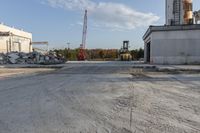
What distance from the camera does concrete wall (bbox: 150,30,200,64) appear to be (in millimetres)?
37281

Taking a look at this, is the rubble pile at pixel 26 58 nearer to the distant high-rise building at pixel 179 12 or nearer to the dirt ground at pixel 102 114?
the distant high-rise building at pixel 179 12

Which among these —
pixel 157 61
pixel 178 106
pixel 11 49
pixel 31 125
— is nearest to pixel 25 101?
pixel 31 125

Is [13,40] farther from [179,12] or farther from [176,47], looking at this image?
[176,47]

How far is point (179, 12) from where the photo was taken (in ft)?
163

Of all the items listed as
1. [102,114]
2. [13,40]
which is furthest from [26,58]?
[102,114]

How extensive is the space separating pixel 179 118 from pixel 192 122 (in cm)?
42

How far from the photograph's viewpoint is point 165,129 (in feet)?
18.1

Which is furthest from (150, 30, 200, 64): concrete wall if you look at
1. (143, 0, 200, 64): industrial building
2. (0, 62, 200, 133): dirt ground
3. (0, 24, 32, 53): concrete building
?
(0, 24, 32, 53): concrete building

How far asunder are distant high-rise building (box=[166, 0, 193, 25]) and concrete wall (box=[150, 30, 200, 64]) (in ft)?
25.0

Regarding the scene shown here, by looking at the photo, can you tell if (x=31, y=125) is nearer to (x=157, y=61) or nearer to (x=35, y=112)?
(x=35, y=112)

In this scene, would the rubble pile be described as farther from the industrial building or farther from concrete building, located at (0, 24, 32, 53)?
the industrial building

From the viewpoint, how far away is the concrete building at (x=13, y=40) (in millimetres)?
58159

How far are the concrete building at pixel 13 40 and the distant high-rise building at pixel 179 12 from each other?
107ft

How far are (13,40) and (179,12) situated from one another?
121 feet
